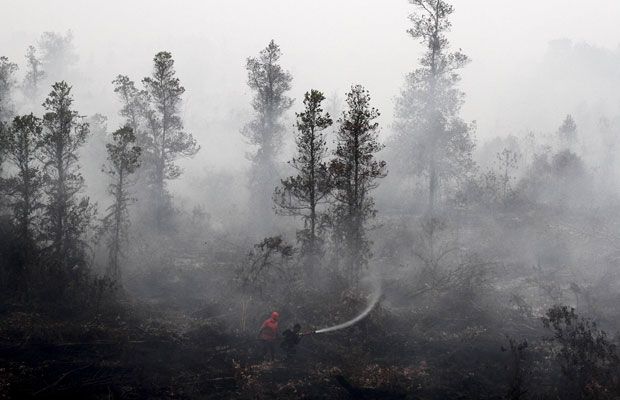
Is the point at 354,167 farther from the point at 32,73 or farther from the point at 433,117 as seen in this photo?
the point at 32,73

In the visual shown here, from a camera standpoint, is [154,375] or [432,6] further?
[432,6]

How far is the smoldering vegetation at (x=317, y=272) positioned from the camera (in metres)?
12.4

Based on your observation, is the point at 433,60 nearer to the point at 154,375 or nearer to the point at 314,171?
the point at 314,171

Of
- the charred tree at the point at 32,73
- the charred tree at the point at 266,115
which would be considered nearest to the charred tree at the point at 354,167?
the charred tree at the point at 266,115

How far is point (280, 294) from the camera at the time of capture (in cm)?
1850

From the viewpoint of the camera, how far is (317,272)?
1903 centimetres

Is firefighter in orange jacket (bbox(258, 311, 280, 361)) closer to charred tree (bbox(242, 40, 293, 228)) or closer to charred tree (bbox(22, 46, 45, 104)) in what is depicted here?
charred tree (bbox(242, 40, 293, 228))

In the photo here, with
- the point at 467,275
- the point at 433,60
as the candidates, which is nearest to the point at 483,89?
the point at 433,60

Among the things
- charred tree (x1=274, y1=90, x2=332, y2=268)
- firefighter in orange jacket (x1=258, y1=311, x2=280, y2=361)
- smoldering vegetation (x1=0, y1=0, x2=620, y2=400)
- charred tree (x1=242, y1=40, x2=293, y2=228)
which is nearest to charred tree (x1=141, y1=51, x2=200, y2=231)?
smoldering vegetation (x1=0, y1=0, x2=620, y2=400)

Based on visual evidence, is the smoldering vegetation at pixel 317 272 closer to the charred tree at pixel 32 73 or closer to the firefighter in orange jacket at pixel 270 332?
the firefighter in orange jacket at pixel 270 332

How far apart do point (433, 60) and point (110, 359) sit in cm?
2203

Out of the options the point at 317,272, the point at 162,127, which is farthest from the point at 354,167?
the point at 162,127

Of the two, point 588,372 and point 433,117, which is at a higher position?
point 433,117

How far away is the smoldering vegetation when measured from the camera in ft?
40.8
